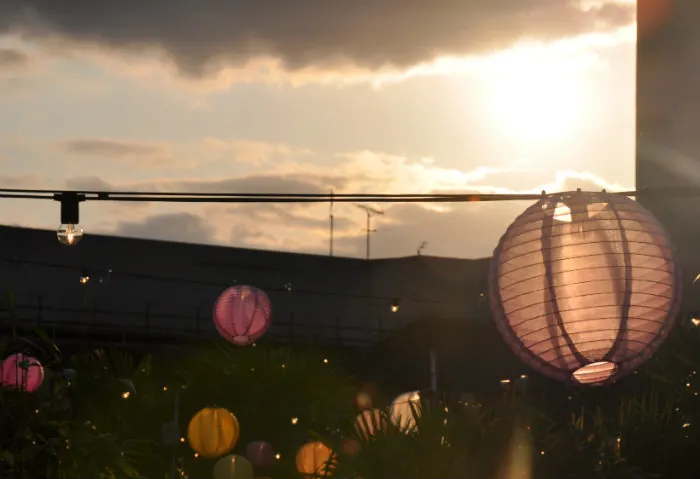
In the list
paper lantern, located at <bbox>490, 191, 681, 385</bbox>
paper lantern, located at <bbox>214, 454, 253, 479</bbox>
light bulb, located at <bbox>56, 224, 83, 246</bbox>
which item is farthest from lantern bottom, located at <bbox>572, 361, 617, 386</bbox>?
paper lantern, located at <bbox>214, 454, 253, 479</bbox>

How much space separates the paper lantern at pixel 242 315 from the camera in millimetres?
16422

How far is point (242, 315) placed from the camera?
16.4 metres

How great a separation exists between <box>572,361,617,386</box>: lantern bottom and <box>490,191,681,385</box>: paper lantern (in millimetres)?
45

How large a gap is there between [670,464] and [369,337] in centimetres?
2238

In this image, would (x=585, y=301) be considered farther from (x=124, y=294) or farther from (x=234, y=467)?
(x=124, y=294)

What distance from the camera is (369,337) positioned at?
31219mm

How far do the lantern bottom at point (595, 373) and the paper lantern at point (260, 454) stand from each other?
10677mm

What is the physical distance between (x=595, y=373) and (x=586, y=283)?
587 millimetres

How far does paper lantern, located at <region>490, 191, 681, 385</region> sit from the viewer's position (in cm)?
517

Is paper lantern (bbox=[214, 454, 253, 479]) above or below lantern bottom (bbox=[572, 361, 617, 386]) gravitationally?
below

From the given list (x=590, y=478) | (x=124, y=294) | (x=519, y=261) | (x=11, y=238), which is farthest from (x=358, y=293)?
(x=519, y=261)

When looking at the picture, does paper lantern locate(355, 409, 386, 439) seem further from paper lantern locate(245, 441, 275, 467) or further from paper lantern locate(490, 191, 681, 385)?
paper lantern locate(245, 441, 275, 467)

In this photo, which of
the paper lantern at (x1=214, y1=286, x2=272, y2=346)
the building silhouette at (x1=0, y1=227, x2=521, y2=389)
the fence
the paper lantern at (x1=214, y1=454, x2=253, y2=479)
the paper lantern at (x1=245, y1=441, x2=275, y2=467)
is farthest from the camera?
the building silhouette at (x1=0, y1=227, x2=521, y2=389)

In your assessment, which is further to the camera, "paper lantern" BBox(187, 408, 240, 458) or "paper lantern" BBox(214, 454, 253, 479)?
"paper lantern" BBox(187, 408, 240, 458)
